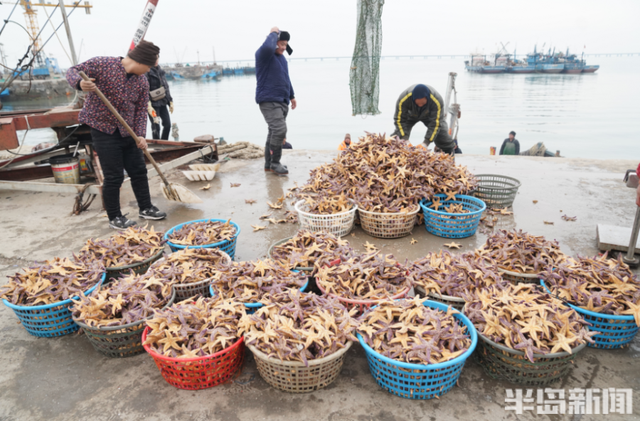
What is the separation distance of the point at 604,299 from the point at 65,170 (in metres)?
6.84

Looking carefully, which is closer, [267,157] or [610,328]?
[610,328]

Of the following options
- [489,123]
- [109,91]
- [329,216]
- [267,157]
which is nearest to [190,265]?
[329,216]

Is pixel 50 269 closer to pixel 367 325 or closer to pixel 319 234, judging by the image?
pixel 319 234

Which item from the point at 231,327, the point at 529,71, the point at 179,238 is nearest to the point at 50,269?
the point at 179,238

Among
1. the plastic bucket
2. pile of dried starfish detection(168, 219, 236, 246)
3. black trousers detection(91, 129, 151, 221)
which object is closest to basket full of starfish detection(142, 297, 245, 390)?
pile of dried starfish detection(168, 219, 236, 246)

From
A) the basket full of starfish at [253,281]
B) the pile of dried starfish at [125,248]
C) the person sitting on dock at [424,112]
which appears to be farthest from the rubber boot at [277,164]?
the basket full of starfish at [253,281]

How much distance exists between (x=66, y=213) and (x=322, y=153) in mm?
5343

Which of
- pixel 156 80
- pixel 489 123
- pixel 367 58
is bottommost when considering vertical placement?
pixel 489 123

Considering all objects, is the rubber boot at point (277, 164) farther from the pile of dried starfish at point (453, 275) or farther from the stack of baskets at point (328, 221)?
the pile of dried starfish at point (453, 275)

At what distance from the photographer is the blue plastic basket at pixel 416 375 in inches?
84.9

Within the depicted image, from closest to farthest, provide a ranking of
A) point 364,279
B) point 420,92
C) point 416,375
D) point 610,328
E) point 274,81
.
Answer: point 416,375, point 610,328, point 364,279, point 420,92, point 274,81

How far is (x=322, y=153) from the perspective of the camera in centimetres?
900

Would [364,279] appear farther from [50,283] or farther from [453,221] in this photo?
[50,283]

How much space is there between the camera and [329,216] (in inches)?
166
